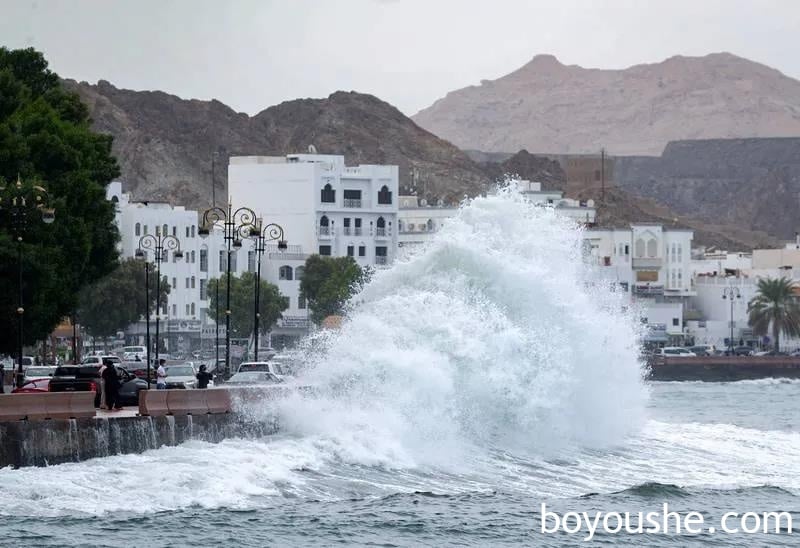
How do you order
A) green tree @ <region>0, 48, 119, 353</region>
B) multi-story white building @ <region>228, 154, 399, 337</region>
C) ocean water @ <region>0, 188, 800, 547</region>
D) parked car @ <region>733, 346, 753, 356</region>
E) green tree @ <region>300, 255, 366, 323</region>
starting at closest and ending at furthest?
ocean water @ <region>0, 188, 800, 547</region> < green tree @ <region>0, 48, 119, 353</region> < green tree @ <region>300, 255, 366, 323</region> < multi-story white building @ <region>228, 154, 399, 337</region> < parked car @ <region>733, 346, 753, 356</region>

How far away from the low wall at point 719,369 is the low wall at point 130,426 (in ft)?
294

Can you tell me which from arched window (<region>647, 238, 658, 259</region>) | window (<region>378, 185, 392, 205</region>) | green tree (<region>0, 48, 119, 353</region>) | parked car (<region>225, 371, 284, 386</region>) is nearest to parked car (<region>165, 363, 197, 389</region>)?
parked car (<region>225, 371, 284, 386</region>)

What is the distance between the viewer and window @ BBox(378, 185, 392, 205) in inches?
5320

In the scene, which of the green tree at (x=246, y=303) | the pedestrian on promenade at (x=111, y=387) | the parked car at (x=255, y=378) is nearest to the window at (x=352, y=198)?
the green tree at (x=246, y=303)

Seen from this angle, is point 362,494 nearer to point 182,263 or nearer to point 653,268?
point 182,263

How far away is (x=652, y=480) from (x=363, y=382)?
240 inches

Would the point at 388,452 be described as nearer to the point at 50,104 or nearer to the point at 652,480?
the point at 652,480

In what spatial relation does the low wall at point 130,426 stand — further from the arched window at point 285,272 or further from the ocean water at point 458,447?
the arched window at point 285,272

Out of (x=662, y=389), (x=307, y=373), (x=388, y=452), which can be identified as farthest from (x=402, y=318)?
(x=662, y=389)

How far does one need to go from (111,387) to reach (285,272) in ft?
299

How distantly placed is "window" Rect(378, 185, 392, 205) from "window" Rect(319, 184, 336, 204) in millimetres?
3306

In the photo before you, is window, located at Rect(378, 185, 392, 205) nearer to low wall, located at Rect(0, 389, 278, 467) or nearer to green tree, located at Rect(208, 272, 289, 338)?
green tree, located at Rect(208, 272, 289, 338)

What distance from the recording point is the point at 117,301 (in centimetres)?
10750

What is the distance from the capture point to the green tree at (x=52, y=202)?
166 feet
